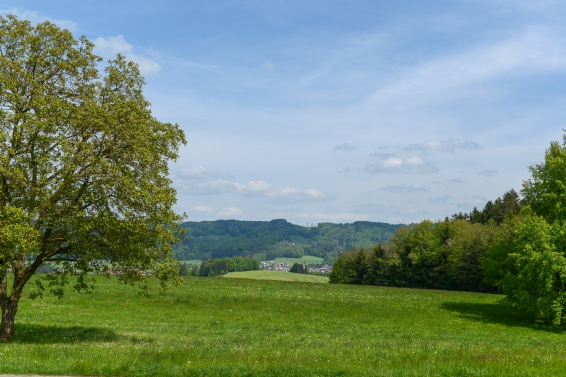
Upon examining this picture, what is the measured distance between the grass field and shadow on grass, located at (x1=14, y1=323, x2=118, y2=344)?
0.19 ft

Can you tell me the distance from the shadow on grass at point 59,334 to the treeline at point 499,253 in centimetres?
3552

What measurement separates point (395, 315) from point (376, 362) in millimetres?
31473

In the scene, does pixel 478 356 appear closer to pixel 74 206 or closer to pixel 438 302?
pixel 74 206

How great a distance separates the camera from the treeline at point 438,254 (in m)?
94.8

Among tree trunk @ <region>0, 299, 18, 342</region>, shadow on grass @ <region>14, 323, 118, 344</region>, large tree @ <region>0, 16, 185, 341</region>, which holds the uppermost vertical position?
large tree @ <region>0, 16, 185, 341</region>

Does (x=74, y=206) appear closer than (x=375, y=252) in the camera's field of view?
Yes

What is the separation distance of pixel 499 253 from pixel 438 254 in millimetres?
51581

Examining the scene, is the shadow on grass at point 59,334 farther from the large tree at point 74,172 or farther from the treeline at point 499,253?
the treeline at point 499,253

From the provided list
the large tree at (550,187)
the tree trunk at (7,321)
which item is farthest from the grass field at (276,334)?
the large tree at (550,187)

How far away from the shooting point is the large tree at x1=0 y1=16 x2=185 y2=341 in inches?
881

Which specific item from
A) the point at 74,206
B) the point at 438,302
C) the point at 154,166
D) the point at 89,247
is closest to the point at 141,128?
the point at 154,166

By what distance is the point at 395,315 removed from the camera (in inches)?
1857

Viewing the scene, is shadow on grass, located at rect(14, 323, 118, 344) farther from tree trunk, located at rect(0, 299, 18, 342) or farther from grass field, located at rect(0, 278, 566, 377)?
tree trunk, located at rect(0, 299, 18, 342)

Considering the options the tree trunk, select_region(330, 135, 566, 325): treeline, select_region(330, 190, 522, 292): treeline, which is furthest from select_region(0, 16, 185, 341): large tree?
select_region(330, 190, 522, 292): treeline
